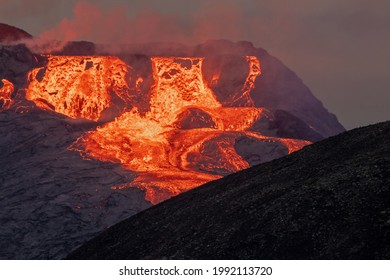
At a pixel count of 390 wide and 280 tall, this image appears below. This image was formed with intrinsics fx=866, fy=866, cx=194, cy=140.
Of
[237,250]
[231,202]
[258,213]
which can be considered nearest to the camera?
[237,250]

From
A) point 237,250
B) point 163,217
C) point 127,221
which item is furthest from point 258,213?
point 127,221

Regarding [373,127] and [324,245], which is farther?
[373,127]

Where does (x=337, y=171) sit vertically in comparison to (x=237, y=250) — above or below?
above
